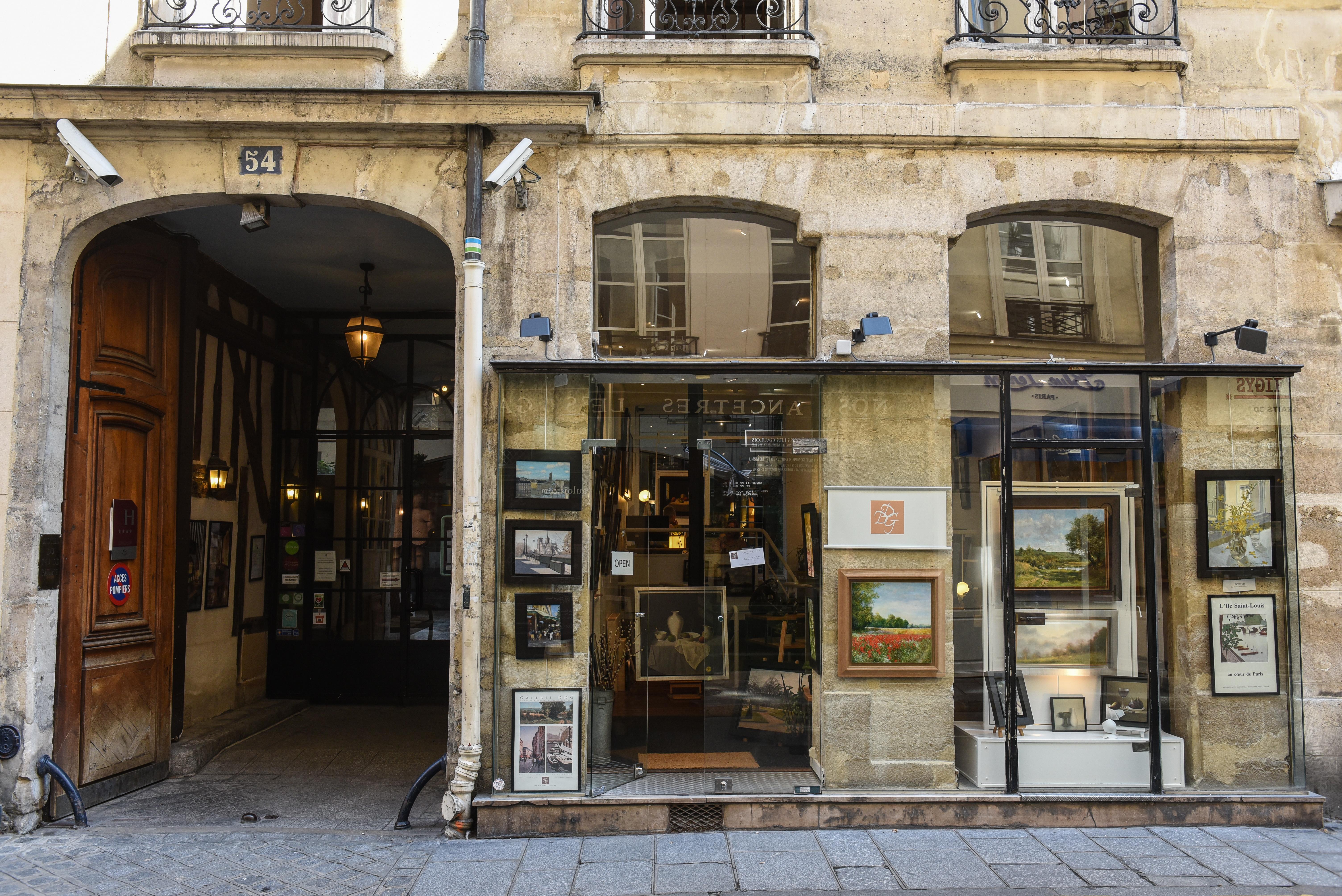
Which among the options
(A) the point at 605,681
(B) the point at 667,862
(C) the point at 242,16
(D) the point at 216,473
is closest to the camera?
(B) the point at 667,862

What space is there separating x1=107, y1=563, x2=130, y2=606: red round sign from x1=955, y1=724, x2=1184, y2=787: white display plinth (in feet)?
20.6

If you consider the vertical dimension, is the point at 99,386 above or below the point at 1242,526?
above

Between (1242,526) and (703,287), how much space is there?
164 inches

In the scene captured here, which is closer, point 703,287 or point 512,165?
point 512,165

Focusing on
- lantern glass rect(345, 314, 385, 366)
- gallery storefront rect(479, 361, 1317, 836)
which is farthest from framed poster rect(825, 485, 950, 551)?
lantern glass rect(345, 314, 385, 366)

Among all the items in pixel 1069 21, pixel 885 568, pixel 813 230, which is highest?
pixel 1069 21

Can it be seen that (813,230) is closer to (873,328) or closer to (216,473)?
(873,328)

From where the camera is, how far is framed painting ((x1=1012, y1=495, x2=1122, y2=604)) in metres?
6.45

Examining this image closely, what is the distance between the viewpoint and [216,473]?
8.62 meters

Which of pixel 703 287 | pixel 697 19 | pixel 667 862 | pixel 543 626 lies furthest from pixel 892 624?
pixel 697 19

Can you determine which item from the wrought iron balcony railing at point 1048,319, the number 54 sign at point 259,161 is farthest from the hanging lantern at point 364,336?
the wrought iron balcony railing at point 1048,319

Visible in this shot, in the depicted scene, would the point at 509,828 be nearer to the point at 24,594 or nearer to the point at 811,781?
the point at 811,781

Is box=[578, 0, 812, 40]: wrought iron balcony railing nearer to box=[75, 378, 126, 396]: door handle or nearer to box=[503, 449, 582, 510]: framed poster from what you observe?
box=[503, 449, 582, 510]: framed poster

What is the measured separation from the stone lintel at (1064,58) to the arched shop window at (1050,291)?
109cm
